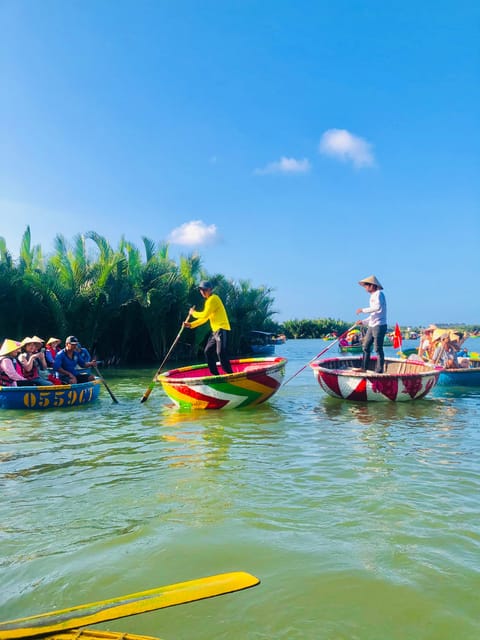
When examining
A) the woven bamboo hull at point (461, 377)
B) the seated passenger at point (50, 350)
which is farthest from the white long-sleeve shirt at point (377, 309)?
the seated passenger at point (50, 350)

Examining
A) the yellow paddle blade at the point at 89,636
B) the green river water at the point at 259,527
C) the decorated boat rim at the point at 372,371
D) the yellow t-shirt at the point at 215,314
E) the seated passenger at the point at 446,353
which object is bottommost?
the green river water at the point at 259,527

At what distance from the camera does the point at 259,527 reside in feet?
12.2

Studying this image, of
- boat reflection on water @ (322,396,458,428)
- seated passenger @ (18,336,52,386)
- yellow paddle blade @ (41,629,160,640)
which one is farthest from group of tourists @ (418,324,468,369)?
yellow paddle blade @ (41,629,160,640)

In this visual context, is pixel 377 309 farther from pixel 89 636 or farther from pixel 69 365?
pixel 89 636

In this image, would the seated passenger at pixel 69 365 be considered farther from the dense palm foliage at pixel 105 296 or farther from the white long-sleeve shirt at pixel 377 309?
the dense palm foliage at pixel 105 296

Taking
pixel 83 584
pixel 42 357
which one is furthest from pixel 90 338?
pixel 83 584

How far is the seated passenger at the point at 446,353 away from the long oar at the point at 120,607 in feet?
38.6

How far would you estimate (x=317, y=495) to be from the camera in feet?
14.5

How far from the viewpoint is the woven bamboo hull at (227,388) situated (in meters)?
8.89

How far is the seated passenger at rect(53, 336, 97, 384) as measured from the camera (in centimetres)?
1103

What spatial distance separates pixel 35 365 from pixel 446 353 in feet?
33.6

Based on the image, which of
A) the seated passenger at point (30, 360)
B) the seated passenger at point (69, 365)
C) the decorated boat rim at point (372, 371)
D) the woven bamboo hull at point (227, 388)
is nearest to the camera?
the woven bamboo hull at point (227, 388)

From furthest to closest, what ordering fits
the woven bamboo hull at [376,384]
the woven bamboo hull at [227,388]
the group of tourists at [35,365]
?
the group of tourists at [35,365]
the woven bamboo hull at [376,384]
the woven bamboo hull at [227,388]

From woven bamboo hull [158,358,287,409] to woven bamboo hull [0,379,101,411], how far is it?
7.01 feet
